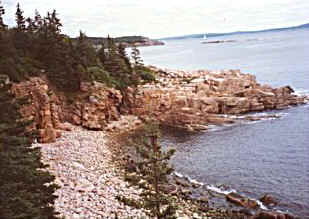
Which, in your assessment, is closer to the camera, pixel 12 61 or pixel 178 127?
pixel 12 61

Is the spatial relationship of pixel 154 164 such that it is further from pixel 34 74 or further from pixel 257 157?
pixel 34 74

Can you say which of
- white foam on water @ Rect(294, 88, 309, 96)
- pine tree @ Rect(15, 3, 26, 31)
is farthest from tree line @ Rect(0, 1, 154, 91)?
white foam on water @ Rect(294, 88, 309, 96)

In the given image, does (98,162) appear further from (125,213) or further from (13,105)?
(13,105)

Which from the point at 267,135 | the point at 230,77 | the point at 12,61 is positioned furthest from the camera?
the point at 230,77

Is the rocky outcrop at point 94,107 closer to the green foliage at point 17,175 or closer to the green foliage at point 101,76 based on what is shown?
the green foliage at point 101,76

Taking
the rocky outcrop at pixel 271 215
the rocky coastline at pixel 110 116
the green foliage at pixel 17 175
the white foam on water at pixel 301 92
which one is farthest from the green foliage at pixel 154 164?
the white foam on water at pixel 301 92

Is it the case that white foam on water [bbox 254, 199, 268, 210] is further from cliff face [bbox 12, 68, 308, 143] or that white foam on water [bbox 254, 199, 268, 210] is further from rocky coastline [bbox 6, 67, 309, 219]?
cliff face [bbox 12, 68, 308, 143]

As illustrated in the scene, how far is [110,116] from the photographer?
48.8 metres

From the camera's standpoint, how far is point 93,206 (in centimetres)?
2425

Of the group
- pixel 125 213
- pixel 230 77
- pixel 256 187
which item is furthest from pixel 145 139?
pixel 230 77

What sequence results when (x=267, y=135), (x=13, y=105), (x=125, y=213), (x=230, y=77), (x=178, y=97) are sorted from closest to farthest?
Result: (x=13, y=105) → (x=125, y=213) → (x=267, y=135) → (x=178, y=97) → (x=230, y=77)

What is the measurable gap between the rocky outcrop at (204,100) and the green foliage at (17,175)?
31801 mm

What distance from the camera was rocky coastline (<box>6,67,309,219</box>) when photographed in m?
26.0

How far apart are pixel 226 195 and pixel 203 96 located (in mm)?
27889
